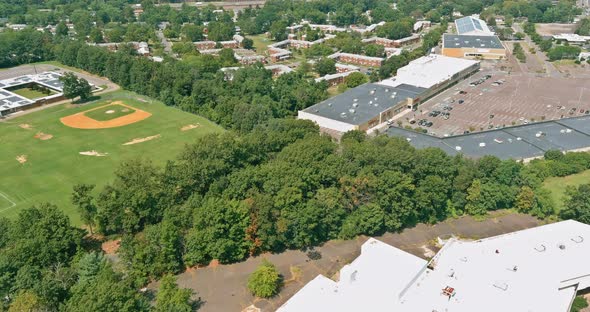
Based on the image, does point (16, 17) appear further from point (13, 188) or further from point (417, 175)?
point (417, 175)

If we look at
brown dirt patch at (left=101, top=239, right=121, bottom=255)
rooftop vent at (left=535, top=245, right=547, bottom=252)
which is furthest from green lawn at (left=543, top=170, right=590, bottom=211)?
brown dirt patch at (left=101, top=239, right=121, bottom=255)

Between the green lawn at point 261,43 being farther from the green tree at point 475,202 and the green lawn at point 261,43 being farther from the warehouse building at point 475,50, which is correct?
the green tree at point 475,202

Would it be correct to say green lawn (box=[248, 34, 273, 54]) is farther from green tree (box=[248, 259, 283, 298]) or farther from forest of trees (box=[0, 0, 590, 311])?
green tree (box=[248, 259, 283, 298])

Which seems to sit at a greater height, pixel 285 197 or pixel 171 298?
pixel 285 197

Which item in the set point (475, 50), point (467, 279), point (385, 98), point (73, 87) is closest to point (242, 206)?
point (467, 279)

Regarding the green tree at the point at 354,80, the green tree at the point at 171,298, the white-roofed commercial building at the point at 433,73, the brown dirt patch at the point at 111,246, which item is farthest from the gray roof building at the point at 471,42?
the green tree at the point at 171,298

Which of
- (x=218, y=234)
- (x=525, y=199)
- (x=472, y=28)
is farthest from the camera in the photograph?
(x=472, y=28)

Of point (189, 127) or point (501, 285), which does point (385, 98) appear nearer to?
point (189, 127)
